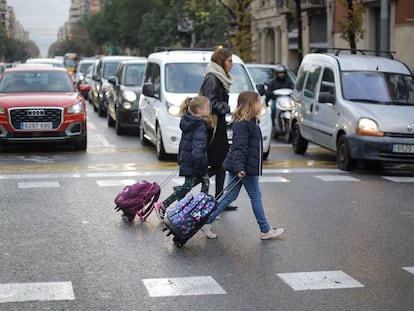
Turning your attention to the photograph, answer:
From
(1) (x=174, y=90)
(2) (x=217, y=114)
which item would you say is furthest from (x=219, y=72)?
(1) (x=174, y=90)

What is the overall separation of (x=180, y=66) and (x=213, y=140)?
6.61 m

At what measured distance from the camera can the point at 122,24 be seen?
7762cm

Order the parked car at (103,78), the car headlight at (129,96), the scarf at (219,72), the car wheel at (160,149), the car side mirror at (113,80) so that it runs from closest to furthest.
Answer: the scarf at (219,72) < the car wheel at (160,149) < the car headlight at (129,96) < the car side mirror at (113,80) < the parked car at (103,78)

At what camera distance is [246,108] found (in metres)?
8.81

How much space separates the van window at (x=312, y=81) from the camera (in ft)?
53.6

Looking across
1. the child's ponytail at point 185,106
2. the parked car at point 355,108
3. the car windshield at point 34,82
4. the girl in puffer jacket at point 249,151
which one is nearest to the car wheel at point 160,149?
the parked car at point 355,108

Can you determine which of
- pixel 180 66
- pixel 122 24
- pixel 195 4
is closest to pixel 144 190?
pixel 180 66

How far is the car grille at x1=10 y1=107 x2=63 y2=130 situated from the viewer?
16.7 m

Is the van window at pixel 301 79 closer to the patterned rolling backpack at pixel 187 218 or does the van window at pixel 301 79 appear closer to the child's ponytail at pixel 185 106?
the child's ponytail at pixel 185 106

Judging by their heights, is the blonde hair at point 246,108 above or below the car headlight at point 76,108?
above

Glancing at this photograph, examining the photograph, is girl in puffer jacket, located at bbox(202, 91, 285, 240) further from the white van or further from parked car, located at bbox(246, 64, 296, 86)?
parked car, located at bbox(246, 64, 296, 86)

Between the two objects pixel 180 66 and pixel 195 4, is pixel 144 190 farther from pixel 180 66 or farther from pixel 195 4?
pixel 195 4

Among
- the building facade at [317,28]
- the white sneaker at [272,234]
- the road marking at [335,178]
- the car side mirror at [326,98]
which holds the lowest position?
the road marking at [335,178]

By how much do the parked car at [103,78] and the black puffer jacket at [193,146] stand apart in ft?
59.1
